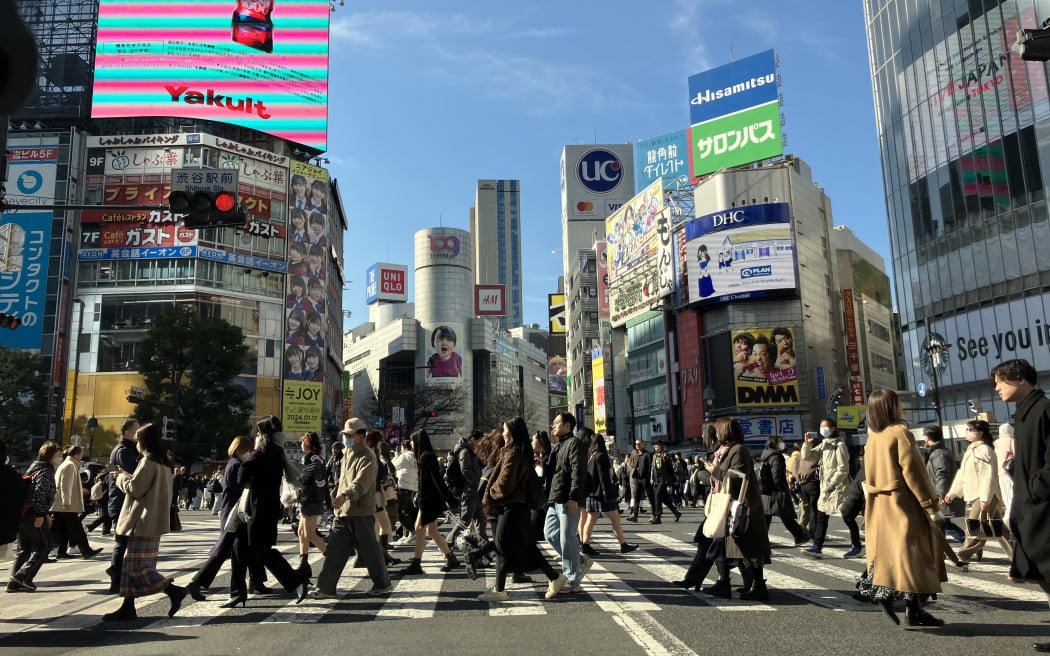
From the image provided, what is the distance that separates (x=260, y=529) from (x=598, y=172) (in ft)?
387

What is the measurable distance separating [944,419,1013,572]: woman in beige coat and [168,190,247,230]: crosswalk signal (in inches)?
341

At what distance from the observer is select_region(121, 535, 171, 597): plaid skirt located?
6.64 meters

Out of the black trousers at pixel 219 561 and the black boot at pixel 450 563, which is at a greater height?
the black trousers at pixel 219 561

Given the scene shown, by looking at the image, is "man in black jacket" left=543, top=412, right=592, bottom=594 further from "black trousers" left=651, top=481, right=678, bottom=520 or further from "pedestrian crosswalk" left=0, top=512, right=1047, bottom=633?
"black trousers" left=651, top=481, right=678, bottom=520

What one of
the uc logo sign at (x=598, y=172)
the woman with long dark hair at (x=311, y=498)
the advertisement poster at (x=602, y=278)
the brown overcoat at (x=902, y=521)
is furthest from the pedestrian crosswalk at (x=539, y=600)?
the uc logo sign at (x=598, y=172)

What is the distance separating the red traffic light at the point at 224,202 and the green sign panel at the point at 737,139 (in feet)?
179

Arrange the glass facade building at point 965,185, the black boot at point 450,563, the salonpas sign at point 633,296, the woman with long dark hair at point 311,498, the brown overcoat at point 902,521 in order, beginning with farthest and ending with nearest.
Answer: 1. the salonpas sign at point 633,296
2. the glass facade building at point 965,185
3. the black boot at point 450,563
4. the woman with long dark hair at point 311,498
5. the brown overcoat at point 902,521

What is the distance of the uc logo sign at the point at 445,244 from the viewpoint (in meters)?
145

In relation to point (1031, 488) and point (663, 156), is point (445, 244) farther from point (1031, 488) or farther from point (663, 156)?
point (1031, 488)

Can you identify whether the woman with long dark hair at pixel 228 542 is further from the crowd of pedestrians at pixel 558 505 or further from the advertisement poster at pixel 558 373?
the advertisement poster at pixel 558 373

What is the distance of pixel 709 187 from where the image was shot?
58688 mm

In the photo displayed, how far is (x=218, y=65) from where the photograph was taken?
58.4 meters

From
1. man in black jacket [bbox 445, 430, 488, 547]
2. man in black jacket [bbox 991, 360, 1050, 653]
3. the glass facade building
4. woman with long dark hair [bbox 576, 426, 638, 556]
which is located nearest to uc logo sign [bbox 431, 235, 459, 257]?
the glass facade building

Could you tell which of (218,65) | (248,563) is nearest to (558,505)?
(248,563)
